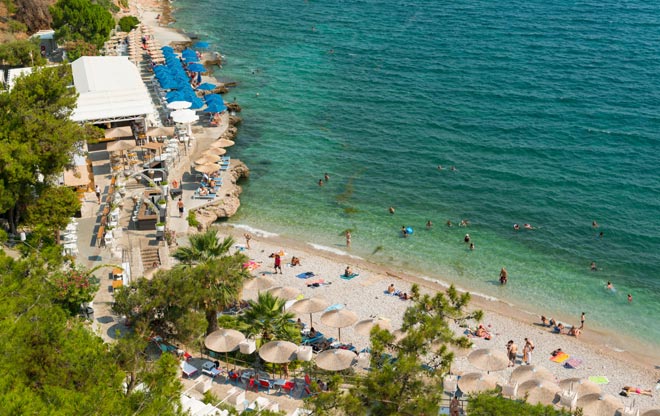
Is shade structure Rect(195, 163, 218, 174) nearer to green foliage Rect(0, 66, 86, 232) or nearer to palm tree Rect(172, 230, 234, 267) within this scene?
green foliage Rect(0, 66, 86, 232)

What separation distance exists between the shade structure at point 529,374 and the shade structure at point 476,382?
879 mm

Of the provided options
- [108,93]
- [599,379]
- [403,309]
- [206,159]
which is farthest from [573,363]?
[108,93]

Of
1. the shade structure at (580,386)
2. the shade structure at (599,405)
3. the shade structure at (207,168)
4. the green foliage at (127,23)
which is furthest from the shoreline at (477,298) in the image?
the green foliage at (127,23)

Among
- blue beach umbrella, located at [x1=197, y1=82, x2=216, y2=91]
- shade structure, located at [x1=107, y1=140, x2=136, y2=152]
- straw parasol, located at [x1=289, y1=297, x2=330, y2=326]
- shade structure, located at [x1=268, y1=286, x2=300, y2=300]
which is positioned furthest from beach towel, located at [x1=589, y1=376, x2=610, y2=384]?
blue beach umbrella, located at [x1=197, y1=82, x2=216, y2=91]

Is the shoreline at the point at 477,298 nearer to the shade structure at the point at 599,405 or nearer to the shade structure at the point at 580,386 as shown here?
the shade structure at the point at 580,386

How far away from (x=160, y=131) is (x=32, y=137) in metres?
16.3

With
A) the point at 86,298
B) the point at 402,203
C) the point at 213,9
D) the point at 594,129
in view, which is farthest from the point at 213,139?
the point at 213,9

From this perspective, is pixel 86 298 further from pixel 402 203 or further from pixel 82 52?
pixel 82 52

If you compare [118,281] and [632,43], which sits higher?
[632,43]

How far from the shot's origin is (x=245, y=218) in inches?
1843

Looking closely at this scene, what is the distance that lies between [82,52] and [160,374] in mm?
50991

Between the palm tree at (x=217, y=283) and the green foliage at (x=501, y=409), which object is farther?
the palm tree at (x=217, y=283)

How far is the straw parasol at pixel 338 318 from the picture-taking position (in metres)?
31.8

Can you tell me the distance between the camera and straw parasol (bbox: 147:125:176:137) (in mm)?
50406
